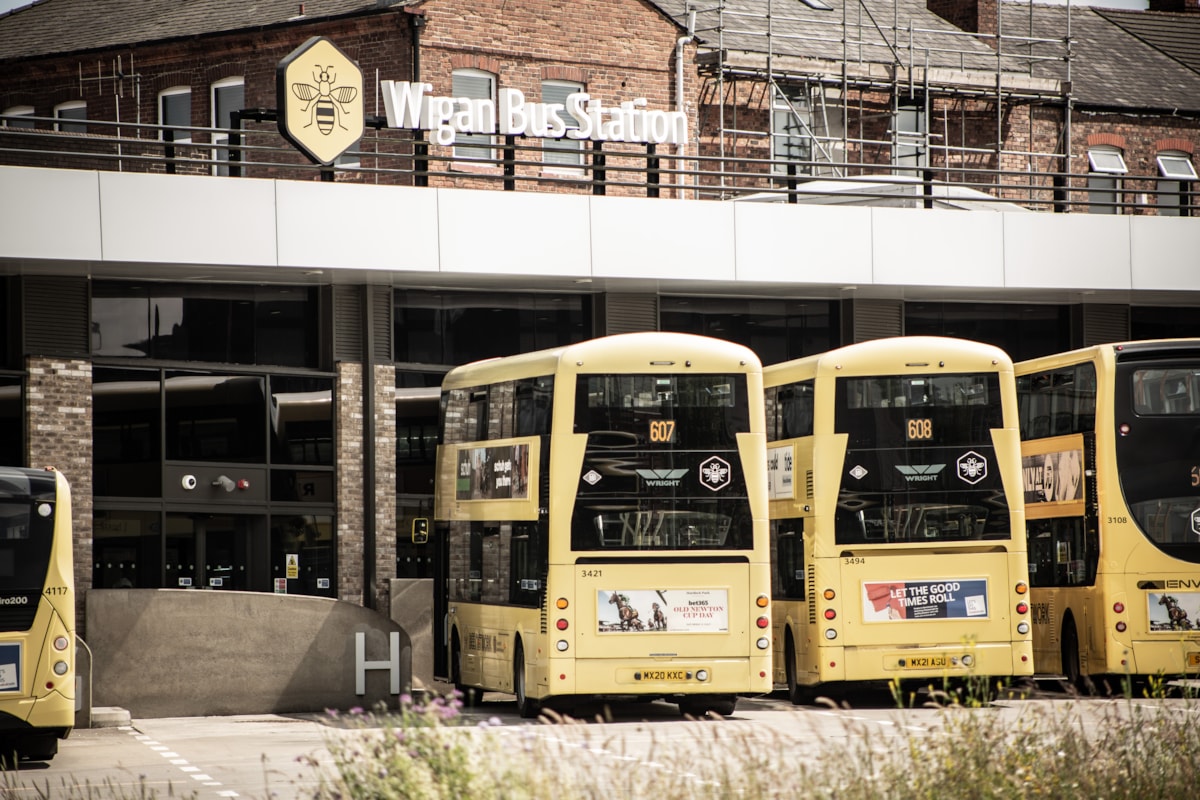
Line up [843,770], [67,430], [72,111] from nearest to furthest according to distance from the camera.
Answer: [843,770]
[67,430]
[72,111]

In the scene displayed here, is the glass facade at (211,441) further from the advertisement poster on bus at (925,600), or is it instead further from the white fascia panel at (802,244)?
the advertisement poster on bus at (925,600)

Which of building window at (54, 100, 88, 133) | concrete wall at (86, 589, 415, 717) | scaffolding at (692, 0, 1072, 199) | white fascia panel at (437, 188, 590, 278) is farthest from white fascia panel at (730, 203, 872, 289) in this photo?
building window at (54, 100, 88, 133)

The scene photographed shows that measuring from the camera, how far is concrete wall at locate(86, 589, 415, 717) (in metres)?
22.4

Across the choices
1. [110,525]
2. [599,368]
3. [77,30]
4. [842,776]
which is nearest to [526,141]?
[77,30]

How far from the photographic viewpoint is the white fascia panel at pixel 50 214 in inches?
892

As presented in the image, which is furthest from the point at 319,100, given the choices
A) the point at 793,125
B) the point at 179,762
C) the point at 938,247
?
the point at 793,125

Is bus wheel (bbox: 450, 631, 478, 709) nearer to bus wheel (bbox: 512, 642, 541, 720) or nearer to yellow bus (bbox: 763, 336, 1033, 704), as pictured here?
bus wheel (bbox: 512, 642, 541, 720)

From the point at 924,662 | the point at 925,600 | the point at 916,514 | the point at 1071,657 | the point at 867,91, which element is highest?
the point at 867,91

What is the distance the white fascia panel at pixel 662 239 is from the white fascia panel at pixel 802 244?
0.97 feet

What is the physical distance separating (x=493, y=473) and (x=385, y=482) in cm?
519

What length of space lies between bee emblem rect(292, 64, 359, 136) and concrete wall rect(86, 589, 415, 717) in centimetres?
714

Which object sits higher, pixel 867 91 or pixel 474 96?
pixel 867 91

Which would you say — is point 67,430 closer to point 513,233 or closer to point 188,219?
point 188,219

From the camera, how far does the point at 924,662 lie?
2095cm
